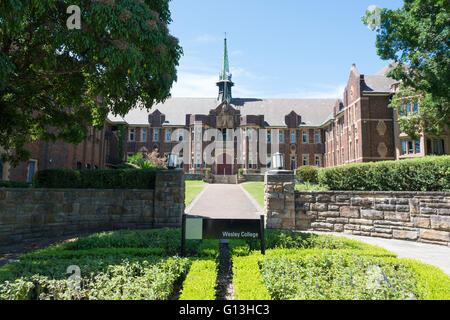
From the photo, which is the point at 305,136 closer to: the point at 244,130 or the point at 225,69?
the point at 244,130

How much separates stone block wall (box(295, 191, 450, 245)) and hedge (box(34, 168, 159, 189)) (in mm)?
5656

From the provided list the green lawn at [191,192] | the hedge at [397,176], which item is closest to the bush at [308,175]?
the green lawn at [191,192]

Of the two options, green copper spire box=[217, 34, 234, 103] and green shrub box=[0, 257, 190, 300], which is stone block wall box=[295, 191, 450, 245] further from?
green copper spire box=[217, 34, 234, 103]

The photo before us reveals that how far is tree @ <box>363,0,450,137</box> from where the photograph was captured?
1219 cm

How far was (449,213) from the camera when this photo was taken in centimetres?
760

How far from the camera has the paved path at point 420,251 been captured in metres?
6.08

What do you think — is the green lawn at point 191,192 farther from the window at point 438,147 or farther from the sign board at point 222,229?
the window at point 438,147

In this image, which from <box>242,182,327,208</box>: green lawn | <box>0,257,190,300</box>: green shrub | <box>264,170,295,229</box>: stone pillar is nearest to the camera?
<box>0,257,190,300</box>: green shrub

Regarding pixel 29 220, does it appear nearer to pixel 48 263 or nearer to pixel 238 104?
pixel 48 263

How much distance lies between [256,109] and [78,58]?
39642 mm

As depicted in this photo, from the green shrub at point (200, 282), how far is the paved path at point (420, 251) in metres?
4.86

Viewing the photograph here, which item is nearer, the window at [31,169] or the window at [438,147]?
the window at [31,169]

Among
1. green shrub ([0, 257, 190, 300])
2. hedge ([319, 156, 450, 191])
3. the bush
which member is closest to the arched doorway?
the bush
